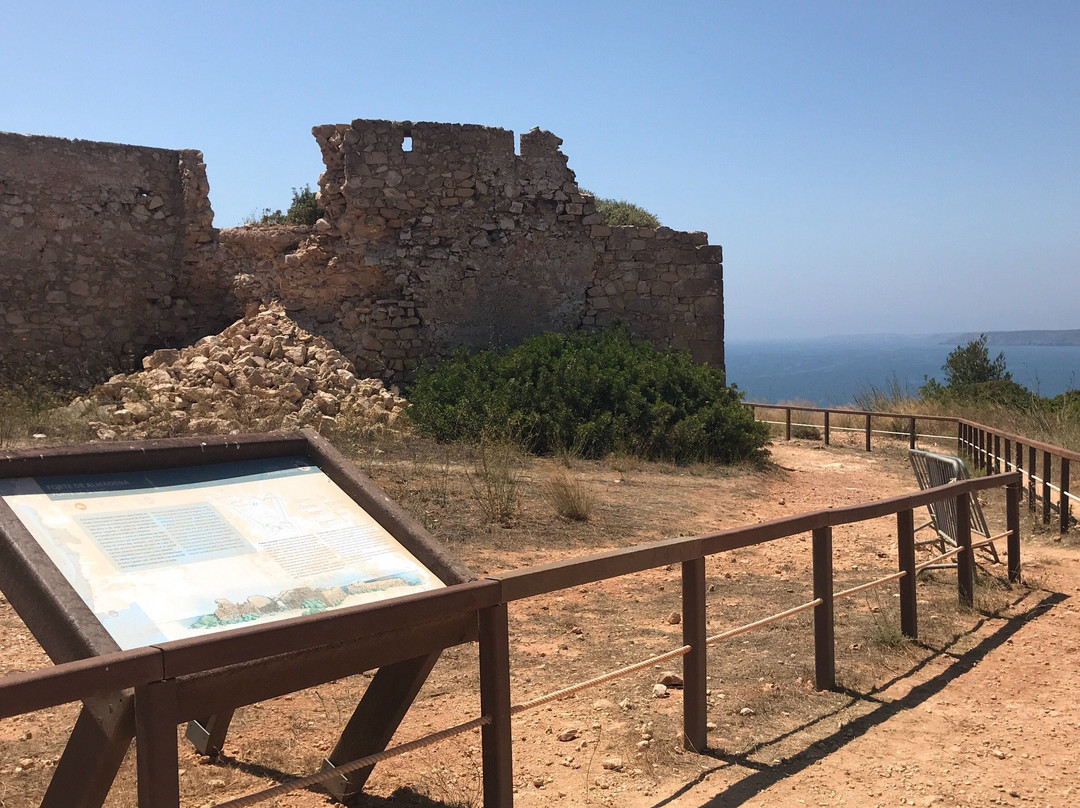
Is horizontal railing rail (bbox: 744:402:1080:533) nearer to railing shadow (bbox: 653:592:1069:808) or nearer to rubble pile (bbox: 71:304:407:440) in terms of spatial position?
railing shadow (bbox: 653:592:1069:808)

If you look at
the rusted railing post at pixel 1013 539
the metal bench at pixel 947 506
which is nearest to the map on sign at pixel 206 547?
the metal bench at pixel 947 506

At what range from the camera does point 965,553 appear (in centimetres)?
612

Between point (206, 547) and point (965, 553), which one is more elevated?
point (206, 547)

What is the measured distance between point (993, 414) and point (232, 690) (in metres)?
15.9

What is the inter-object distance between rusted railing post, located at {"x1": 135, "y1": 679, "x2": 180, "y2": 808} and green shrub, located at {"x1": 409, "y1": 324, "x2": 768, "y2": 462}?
929 centimetres

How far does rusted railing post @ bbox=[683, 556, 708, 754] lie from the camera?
3.89 m

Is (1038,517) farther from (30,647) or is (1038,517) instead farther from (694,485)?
(30,647)

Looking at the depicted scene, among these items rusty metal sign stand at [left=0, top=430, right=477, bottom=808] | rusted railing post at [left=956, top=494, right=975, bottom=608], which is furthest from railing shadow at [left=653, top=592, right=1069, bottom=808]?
rusty metal sign stand at [left=0, top=430, right=477, bottom=808]

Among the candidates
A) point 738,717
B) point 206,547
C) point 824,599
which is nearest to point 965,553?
point 824,599

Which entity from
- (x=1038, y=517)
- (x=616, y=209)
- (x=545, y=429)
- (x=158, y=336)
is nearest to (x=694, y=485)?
(x=545, y=429)

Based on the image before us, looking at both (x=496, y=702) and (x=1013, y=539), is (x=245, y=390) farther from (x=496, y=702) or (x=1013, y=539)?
(x=496, y=702)

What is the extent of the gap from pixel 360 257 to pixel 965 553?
1028 cm

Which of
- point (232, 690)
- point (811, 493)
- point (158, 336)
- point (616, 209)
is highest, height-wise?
point (616, 209)

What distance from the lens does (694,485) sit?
11031 millimetres
